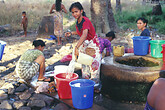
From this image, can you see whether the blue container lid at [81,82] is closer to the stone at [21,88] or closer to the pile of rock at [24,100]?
the pile of rock at [24,100]

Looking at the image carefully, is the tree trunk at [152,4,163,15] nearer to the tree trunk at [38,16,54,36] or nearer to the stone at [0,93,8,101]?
the tree trunk at [38,16,54,36]

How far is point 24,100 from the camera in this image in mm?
3588

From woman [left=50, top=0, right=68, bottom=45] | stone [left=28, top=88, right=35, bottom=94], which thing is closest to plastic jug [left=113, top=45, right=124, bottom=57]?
stone [left=28, top=88, right=35, bottom=94]

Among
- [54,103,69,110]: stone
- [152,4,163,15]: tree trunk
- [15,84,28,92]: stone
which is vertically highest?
[152,4,163,15]: tree trunk

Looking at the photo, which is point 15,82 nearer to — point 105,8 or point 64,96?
point 64,96

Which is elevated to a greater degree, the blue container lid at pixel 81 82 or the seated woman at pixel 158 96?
the seated woman at pixel 158 96

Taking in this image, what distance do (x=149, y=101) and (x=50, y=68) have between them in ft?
12.1

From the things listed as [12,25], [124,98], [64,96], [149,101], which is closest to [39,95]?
[64,96]

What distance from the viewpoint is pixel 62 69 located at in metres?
3.88

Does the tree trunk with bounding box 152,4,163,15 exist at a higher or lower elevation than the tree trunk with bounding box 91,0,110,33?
higher

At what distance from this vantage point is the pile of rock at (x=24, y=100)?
3337mm

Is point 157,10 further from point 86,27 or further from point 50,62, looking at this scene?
point 86,27

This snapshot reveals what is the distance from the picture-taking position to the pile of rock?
3337mm

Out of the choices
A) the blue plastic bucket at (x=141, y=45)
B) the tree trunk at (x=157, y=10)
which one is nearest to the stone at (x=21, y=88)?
the blue plastic bucket at (x=141, y=45)
